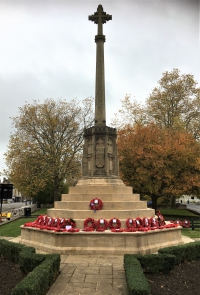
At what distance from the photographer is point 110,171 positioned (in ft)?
44.2

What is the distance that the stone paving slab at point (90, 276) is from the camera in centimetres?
615

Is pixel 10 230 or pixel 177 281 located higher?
pixel 177 281

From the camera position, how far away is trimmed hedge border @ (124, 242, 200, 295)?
204 inches

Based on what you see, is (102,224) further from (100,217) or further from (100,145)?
(100,145)

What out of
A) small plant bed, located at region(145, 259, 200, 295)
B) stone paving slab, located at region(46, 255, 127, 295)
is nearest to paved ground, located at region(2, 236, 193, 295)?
stone paving slab, located at region(46, 255, 127, 295)

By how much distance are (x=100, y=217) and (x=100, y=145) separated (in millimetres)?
4063

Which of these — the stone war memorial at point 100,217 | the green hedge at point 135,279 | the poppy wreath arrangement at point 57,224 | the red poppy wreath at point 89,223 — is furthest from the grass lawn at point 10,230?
the green hedge at point 135,279

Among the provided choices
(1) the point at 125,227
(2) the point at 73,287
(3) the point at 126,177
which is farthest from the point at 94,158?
(3) the point at 126,177

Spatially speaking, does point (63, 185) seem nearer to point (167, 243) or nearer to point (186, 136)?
point (186, 136)

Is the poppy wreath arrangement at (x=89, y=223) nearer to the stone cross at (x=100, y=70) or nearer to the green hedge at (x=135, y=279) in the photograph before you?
the green hedge at (x=135, y=279)

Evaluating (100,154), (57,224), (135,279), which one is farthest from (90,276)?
(100,154)

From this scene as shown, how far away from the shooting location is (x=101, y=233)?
962 centimetres

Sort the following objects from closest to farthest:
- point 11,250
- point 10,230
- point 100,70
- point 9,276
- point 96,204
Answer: point 9,276 < point 11,250 < point 96,204 < point 100,70 < point 10,230

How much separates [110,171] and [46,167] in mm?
14776
